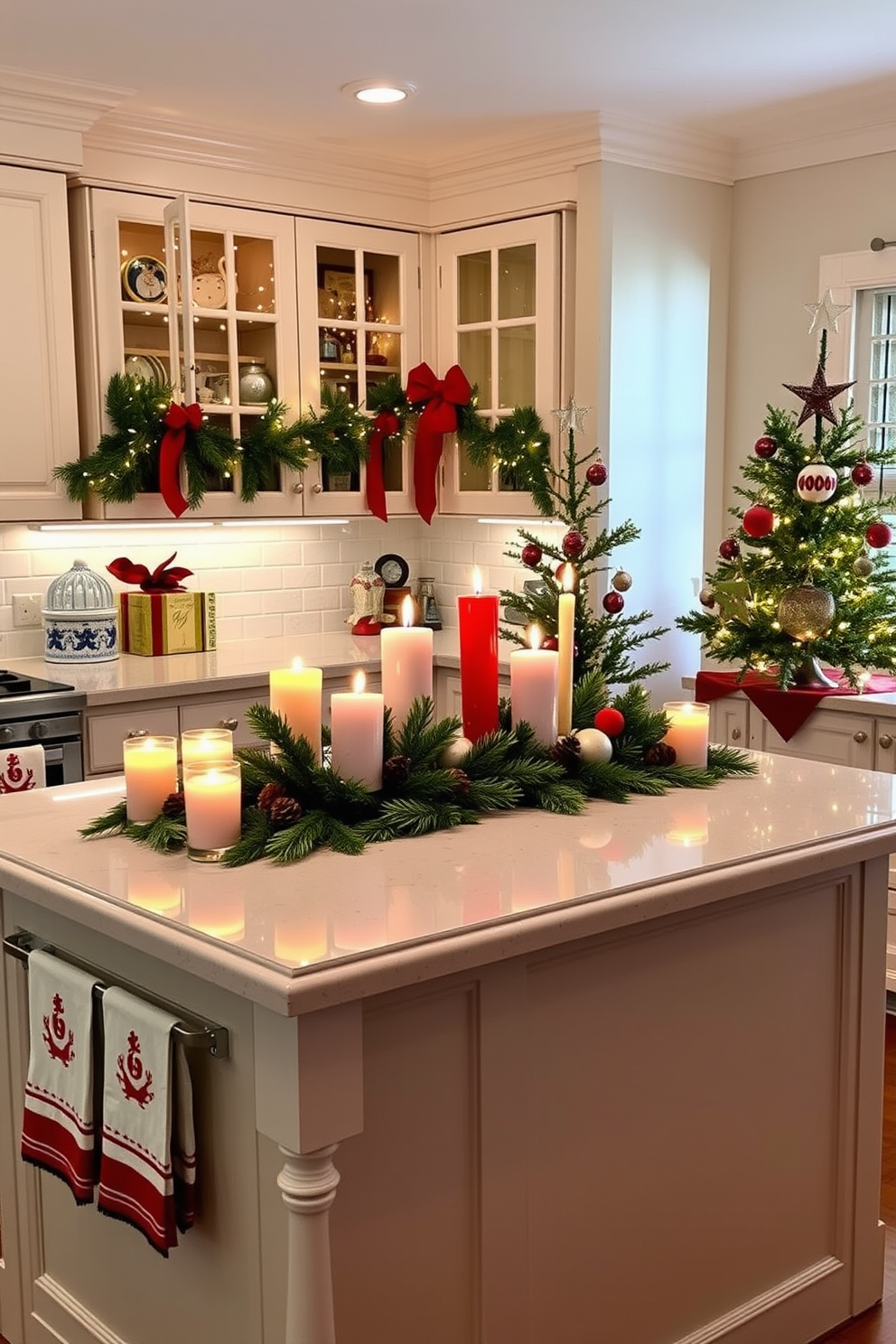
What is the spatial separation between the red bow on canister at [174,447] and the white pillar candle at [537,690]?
220 centimetres

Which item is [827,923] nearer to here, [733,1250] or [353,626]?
[733,1250]

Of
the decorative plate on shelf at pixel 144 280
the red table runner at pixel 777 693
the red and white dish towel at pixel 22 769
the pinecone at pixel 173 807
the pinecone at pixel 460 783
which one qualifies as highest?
the decorative plate on shelf at pixel 144 280

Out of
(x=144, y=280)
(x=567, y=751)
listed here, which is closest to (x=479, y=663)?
(x=567, y=751)

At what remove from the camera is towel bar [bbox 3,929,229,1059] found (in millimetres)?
1720

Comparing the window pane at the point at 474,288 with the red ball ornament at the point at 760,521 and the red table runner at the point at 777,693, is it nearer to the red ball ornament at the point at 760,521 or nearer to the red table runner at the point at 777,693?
the red ball ornament at the point at 760,521

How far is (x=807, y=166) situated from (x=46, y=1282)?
3867 mm

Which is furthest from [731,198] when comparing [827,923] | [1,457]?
[827,923]

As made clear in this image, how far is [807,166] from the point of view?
439cm

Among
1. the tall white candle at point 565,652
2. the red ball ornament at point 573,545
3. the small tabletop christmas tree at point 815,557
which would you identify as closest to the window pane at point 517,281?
the small tabletop christmas tree at point 815,557

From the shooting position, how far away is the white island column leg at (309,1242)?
5.09 feet

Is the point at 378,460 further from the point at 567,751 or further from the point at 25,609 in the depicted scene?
the point at 567,751

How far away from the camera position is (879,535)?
364 centimetres

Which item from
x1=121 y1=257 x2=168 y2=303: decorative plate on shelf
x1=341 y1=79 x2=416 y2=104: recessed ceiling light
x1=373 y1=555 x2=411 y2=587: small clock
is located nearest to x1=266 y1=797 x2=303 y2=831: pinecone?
x1=341 y1=79 x2=416 y2=104: recessed ceiling light

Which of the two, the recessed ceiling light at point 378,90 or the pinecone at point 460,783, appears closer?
the pinecone at point 460,783
